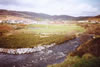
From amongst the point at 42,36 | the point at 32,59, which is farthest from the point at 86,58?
the point at 42,36

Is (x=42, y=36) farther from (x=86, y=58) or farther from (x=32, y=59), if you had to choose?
(x=86, y=58)

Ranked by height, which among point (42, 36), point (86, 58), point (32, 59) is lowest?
point (32, 59)

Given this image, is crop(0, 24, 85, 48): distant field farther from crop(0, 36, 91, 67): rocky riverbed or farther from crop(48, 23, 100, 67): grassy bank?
crop(48, 23, 100, 67): grassy bank

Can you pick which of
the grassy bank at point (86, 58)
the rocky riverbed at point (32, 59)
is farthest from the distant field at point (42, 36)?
the grassy bank at point (86, 58)

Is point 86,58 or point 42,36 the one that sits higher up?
point 42,36

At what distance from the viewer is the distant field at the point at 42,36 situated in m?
11.3

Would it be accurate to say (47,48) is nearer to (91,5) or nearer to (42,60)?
(42,60)

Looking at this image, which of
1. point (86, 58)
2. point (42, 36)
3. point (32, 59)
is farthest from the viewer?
point (42, 36)

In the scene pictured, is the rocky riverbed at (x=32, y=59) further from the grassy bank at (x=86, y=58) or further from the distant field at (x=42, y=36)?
the distant field at (x=42, y=36)

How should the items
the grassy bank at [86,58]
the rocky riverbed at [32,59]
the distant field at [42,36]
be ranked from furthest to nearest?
the distant field at [42,36], the rocky riverbed at [32,59], the grassy bank at [86,58]

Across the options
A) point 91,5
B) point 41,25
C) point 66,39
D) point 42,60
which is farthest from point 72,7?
point 42,60

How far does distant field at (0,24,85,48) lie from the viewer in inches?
447

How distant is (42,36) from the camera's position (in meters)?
12.9

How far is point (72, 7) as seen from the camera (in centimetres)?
1104
